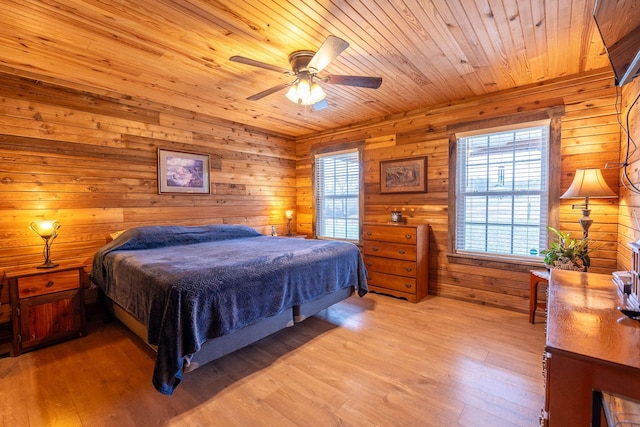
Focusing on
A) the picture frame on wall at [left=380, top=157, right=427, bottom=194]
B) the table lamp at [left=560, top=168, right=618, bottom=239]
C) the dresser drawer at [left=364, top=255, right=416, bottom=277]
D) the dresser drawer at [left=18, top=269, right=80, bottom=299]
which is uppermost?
the picture frame on wall at [left=380, top=157, right=427, bottom=194]

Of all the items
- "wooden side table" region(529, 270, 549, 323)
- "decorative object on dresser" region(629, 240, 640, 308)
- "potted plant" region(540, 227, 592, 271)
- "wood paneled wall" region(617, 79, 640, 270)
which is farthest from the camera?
"wooden side table" region(529, 270, 549, 323)

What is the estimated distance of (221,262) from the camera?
2.35 metres

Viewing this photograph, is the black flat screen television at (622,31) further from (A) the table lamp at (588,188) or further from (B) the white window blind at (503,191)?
(B) the white window blind at (503,191)

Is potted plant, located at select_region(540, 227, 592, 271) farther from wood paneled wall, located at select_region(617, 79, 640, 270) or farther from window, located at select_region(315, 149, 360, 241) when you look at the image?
window, located at select_region(315, 149, 360, 241)

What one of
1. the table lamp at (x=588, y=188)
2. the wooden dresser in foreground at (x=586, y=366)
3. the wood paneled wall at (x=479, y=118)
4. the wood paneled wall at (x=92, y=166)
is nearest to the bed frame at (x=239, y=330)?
the wood paneled wall at (x=92, y=166)

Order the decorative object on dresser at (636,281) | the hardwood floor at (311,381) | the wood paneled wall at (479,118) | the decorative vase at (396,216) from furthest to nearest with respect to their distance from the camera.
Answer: the decorative vase at (396,216) < the wood paneled wall at (479,118) < the hardwood floor at (311,381) < the decorative object on dresser at (636,281)

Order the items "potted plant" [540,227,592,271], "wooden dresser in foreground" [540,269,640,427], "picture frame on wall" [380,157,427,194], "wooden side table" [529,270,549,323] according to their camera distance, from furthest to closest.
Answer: "picture frame on wall" [380,157,427,194]
"wooden side table" [529,270,549,323]
"potted plant" [540,227,592,271]
"wooden dresser in foreground" [540,269,640,427]

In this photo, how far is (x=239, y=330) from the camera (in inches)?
85.7

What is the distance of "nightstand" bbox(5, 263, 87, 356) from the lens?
7.89ft

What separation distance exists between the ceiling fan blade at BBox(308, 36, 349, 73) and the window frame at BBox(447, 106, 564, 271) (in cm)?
227

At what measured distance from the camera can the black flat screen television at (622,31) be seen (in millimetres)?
1220

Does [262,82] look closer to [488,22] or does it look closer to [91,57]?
[91,57]

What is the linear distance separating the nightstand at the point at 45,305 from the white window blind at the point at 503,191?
166 inches

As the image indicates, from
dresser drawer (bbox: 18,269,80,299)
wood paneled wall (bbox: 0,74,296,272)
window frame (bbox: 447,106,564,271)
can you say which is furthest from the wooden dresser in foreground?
wood paneled wall (bbox: 0,74,296,272)
